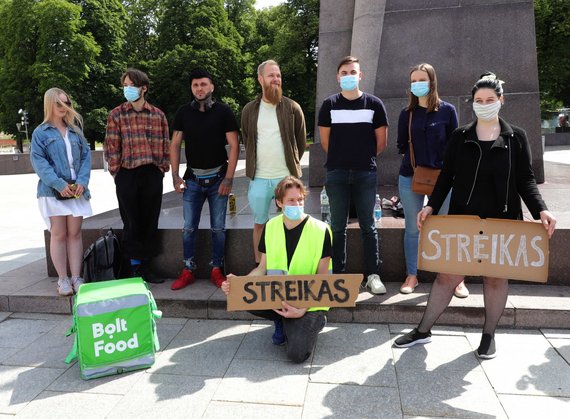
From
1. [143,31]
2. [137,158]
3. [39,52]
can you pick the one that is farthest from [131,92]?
[143,31]

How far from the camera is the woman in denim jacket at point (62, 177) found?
4.38 metres

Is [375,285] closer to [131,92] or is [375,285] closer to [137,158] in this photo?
[137,158]

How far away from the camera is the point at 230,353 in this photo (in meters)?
3.69

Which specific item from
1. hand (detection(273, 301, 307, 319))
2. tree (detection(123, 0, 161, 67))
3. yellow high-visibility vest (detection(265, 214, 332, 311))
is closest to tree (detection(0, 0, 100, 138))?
tree (detection(123, 0, 161, 67))

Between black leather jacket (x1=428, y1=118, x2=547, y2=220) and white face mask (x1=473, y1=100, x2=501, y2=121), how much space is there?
12 cm

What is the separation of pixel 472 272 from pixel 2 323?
4146mm

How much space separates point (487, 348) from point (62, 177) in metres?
3.95

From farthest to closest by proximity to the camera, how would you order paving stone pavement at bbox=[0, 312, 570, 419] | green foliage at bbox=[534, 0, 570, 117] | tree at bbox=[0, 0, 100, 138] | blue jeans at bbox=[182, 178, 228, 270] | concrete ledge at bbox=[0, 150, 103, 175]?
tree at bbox=[0, 0, 100, 138], green foliage at bbox=[534, 0, 570, 117], concrete ledge at bbox=[0, 150, 103, 175], blue jeans at bbox=[182, 178, 228, 270], paving stone pavement at bbox=[0, 312, 570, 419]

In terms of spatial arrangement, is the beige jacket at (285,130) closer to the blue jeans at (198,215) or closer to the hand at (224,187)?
the hand at (224,187)

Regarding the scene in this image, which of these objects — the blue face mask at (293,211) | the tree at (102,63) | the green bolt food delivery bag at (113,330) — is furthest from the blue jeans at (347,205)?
the tree at (102,63)

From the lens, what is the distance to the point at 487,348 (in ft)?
11.4

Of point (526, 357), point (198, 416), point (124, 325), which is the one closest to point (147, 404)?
point (198, 416)

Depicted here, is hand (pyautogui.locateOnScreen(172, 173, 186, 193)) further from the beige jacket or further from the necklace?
the necklace

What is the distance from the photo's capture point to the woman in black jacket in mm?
3178
